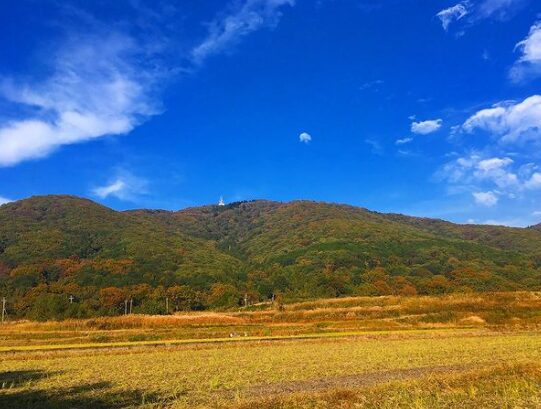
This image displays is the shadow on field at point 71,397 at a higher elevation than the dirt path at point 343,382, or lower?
higher

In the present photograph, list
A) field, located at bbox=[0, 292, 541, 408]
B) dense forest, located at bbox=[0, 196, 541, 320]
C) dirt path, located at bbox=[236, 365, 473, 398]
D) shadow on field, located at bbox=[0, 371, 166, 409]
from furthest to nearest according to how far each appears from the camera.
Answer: dense forest, located at bbox=[0, 196, 541, 320]
dirt path, located at bbox=[236, 365, 473, 398]
shadow on field, located at bbox=[0, 371, 166, 409]
field, located at bbox=[0, 292, 541, 408]

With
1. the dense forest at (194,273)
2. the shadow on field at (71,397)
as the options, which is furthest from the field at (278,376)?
the dense forest at (194,273)

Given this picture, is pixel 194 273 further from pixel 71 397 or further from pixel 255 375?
pixel 71 397

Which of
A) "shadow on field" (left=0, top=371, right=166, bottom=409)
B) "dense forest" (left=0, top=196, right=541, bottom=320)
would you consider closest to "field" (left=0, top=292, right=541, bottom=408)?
"shadow on field" (left=0, top=371, right=166, bottom=409)

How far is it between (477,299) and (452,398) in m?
76.9

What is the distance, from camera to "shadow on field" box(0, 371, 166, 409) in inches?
632

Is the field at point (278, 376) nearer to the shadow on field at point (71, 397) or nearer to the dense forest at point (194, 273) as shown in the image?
the shadow on field at point (71, 397)

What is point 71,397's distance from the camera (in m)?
17.4

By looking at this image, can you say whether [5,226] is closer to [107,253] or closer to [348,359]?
[107,253]

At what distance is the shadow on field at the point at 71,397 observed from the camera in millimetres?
16062

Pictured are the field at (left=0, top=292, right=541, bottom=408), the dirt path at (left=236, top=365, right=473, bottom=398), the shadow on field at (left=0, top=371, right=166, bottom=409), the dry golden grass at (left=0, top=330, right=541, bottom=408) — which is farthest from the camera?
the dirt path at (left=236, top=365, right=473, bottom=398)

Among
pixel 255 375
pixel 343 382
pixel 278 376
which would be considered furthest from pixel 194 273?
pixel 343 382

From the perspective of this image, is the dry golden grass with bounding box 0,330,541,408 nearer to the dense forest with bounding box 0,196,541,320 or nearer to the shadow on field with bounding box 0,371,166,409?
the shadow on field with bounding box 0,371,166,409

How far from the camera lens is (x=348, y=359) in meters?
27.7
